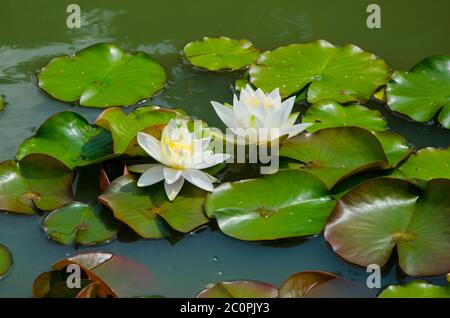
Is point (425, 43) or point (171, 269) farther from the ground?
point (425, 43)

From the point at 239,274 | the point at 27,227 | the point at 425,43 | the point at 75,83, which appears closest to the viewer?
the point at 239,274

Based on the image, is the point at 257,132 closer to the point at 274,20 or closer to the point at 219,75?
the point at 219,75

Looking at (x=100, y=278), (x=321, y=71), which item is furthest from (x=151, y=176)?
(x=321, y=71)

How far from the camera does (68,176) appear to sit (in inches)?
109

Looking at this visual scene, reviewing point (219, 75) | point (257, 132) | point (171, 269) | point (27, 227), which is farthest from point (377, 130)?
point (27, 227)

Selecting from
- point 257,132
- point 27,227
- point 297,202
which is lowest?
point 27,227

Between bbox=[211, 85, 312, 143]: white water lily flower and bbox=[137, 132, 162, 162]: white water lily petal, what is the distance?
1.14ft

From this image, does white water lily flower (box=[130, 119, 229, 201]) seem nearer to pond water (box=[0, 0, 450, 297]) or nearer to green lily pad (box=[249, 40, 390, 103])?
pond water (box=[0, 0, 450, 297])

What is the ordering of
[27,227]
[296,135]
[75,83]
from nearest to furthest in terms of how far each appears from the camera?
1. [27,227]
2. [296,135]
3. [75,83]

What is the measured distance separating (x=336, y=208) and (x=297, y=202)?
18 centimetres

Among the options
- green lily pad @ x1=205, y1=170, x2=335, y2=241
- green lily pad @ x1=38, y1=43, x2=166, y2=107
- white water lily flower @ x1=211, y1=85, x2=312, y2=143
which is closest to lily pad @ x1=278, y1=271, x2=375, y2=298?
green lily pad @ x1=205, y1=170, x2=335, y2=241

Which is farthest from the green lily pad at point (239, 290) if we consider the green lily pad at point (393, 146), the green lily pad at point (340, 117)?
the green lily pad at point (340, 117)

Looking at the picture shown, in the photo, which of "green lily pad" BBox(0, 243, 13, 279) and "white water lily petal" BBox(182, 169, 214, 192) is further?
"white water lily petal" BBox(182, 169, 214, 192)

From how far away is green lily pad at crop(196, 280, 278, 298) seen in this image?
2225 mm
